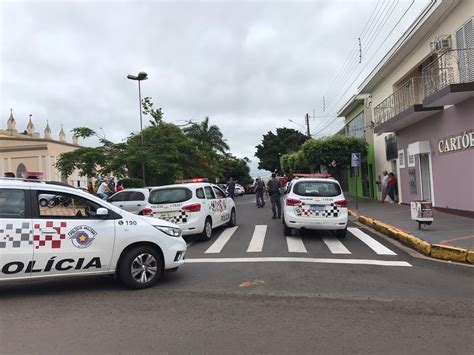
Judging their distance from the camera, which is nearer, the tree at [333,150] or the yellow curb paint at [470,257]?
the yellow curb paint at [470,257]

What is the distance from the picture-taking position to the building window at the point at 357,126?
30375 mm

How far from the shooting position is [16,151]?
64688 millimetres

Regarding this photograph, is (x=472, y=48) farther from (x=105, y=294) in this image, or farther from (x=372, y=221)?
(x=105, y=294)

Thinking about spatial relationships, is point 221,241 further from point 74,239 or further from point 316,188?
point 74,239

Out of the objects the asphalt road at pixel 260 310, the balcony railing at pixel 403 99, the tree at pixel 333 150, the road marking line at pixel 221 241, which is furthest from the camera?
the tree at pixel 333 150

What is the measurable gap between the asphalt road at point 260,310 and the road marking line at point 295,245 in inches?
36.5

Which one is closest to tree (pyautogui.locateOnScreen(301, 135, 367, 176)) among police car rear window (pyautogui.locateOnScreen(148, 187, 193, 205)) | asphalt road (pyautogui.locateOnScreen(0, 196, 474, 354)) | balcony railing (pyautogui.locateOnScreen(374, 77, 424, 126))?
balcony railing (pyautogui.locateOnScreen(374, 77, 424, 126))

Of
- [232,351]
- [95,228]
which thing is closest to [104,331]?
[232,351]

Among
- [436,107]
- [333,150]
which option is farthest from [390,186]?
[436,107]

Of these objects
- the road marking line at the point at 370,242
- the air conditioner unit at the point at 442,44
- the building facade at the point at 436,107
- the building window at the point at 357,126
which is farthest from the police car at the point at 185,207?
the building window at the point at 357,126

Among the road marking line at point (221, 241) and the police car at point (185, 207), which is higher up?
the police car at point (185, 207)

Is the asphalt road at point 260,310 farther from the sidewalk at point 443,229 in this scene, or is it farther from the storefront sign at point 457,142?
the storefront sign at point 457,142

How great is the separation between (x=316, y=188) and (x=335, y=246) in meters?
1.94

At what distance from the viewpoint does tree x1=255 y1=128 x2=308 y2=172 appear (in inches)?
2749
